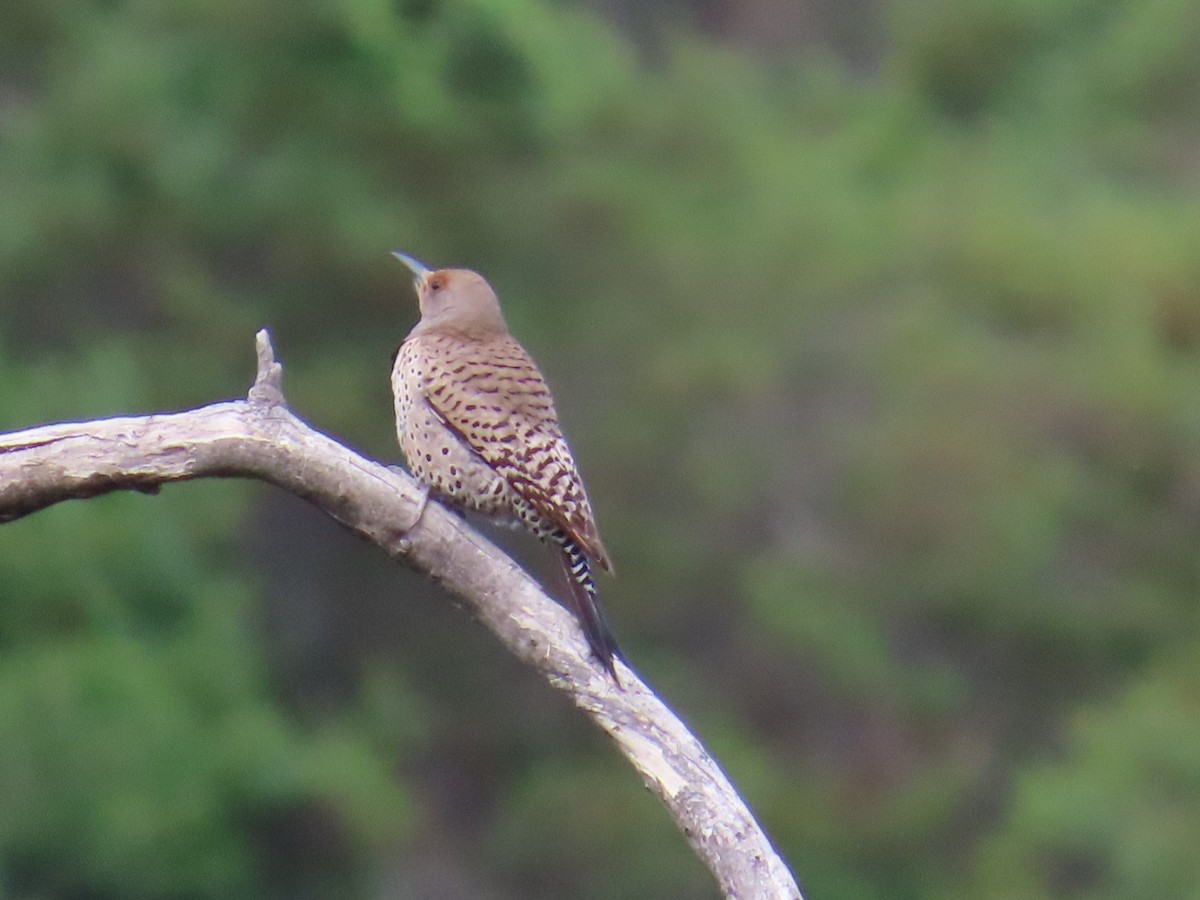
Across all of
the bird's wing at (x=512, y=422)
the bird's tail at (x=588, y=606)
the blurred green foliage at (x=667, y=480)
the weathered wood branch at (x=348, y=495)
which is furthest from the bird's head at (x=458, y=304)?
the blurred green foliage at (x=667, y=480)

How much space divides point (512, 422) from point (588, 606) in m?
0.91

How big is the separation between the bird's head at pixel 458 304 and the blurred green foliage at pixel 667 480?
5.22m

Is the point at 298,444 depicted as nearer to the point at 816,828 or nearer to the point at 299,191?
the point at 299,191

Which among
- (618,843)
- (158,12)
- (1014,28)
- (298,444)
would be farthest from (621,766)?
(298,444)

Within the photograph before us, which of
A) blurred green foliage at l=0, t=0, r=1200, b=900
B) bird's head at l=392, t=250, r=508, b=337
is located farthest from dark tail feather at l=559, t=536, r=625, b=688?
blurred green foliage at l=0, t=0, r=1200, b=900

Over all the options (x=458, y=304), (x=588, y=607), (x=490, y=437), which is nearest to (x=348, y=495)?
(x=588, y=607)

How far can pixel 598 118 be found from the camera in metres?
13.0

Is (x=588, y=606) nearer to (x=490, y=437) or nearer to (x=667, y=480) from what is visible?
(x=490, y=437)

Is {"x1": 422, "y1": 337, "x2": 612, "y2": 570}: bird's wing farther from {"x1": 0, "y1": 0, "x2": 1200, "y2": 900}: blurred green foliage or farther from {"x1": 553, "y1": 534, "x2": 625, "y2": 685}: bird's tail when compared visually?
{"x1": 0, "y1": 0, "x2": 1200, "y2": 900}: blurred green foliage

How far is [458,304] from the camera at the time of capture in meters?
6.07

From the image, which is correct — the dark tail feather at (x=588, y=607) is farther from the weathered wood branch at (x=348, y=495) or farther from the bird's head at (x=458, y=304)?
the bird's head at (x=458, y=304)

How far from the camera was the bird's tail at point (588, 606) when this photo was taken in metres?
4.45

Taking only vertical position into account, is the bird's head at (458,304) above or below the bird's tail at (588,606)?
above

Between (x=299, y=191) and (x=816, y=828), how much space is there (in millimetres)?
4885
